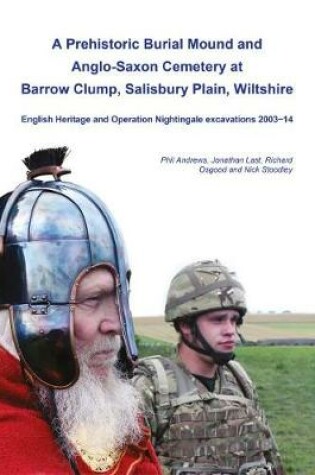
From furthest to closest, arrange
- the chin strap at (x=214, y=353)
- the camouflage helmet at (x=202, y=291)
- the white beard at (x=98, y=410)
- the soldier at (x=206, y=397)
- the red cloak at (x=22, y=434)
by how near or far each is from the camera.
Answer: the camouflage helmet at (x=202, y=291)
the chin strap at (x=214, y=353)
the soldier at (x=206, y=397)
the white beard at (x=98, y=410)
the red cloak at (x=22, y=434)

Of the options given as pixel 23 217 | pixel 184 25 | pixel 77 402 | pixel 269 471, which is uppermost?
pixel 184 25

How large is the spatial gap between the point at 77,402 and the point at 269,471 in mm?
1636

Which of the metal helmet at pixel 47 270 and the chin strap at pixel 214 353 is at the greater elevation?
the metal helmet at pixel 47 270

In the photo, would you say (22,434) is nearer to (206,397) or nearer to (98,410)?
(98,410)

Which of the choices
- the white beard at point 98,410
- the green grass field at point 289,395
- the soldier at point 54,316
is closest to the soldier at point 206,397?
the green grass field at point 289,395

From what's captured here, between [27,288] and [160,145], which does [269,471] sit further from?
[27,288]

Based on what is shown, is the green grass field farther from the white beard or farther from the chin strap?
the white beard

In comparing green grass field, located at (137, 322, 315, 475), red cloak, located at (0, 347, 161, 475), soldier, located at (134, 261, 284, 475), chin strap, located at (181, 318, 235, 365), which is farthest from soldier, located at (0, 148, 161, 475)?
green grass field, located at (137, 322, 315, 475)

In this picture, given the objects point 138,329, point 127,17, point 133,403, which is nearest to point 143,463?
point 133,403

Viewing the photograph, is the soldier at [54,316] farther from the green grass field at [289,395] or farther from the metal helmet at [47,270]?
the green grass field at [289,395]

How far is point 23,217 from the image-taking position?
1949mm

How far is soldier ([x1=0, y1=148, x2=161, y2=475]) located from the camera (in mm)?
1914

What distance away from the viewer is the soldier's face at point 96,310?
194 centimetres

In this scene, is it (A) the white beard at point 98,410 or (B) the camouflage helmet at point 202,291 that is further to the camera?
(B) the camouflage helmet at point 202,291
